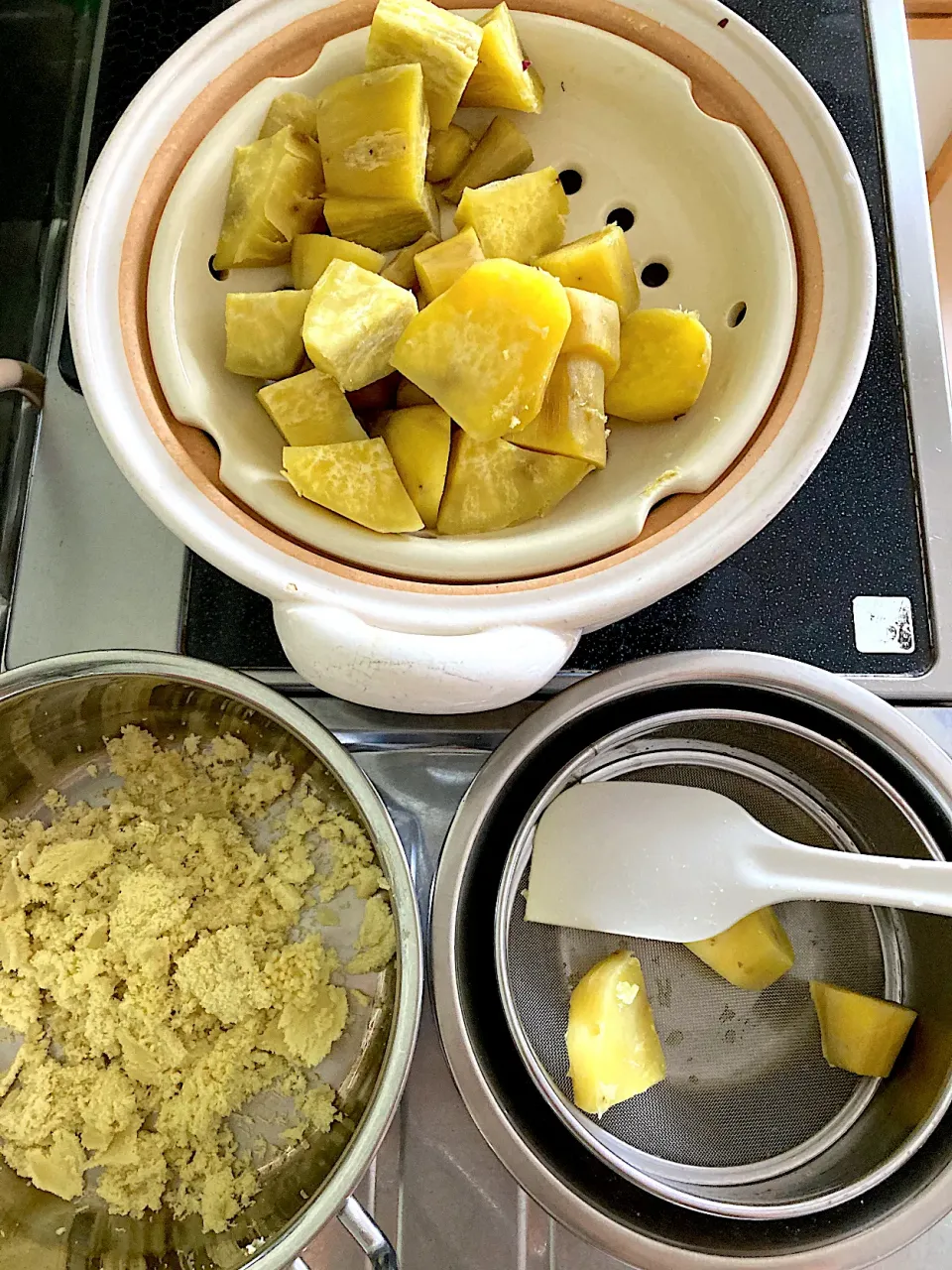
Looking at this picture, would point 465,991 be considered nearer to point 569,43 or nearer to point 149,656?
point 149,656

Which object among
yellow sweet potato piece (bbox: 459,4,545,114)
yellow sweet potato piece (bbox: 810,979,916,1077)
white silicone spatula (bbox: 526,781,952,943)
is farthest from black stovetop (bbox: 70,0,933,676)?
yellow sweet potato piece (bbox: 459,4,545,114)

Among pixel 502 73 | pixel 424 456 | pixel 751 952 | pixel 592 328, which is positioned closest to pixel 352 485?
pixel 424 456

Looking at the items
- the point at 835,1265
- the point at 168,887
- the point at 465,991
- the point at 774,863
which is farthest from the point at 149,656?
the point at 835,1265

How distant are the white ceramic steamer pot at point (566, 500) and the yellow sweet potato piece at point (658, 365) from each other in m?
0.02

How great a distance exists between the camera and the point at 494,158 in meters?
0.57

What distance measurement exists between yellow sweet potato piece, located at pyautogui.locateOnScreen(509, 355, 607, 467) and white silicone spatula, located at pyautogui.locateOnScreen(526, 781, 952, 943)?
0.21 m

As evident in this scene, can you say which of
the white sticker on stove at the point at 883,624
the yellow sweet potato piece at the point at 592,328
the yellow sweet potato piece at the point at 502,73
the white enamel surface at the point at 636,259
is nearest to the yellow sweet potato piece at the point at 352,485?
the white enamel surface at the point at 636,259

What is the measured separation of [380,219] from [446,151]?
0.07m

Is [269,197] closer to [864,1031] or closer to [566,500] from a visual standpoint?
[566,500]

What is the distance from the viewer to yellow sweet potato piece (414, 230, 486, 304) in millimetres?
503

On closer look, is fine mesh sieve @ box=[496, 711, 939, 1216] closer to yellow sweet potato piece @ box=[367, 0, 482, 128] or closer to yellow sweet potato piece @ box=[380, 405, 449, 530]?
yellow sweet potato piece @ box=[380, 405, 449, 530]

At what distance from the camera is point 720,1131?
1.95ft

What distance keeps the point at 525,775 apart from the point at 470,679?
0.54 ft

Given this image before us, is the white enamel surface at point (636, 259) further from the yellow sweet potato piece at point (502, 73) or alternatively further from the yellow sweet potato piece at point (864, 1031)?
the yellow sweet potato piece at point (864, 1031)
